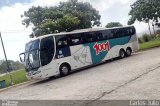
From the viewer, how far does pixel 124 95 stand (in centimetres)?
992

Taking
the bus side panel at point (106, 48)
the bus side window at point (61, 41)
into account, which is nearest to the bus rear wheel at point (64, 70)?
the bus side window at point (61, 41)

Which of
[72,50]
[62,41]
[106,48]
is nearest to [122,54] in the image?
[106,48]

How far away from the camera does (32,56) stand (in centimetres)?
1969

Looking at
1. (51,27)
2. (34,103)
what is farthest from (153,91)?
(51,27)

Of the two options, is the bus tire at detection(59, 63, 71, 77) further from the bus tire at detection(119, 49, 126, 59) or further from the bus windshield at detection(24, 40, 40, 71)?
the bus tire at detection(119, 49, 126, 59)

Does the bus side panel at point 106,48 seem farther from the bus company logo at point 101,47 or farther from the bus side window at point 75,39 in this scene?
the bus side window at point 75,39

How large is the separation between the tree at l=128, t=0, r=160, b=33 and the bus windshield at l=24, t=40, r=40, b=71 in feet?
132

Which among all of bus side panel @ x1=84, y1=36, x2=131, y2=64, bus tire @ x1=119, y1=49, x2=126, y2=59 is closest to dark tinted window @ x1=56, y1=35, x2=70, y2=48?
bus side panel @ x1=84, y1=36, x2=131, y2=64

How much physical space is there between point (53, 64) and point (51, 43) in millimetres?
1439

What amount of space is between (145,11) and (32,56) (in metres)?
41.4

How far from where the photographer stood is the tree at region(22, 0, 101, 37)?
39.2 meters

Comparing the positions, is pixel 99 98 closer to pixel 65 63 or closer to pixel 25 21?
pixel 65 63

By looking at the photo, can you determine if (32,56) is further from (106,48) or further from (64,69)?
(106,48)

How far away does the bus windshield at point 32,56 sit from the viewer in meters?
19.4
